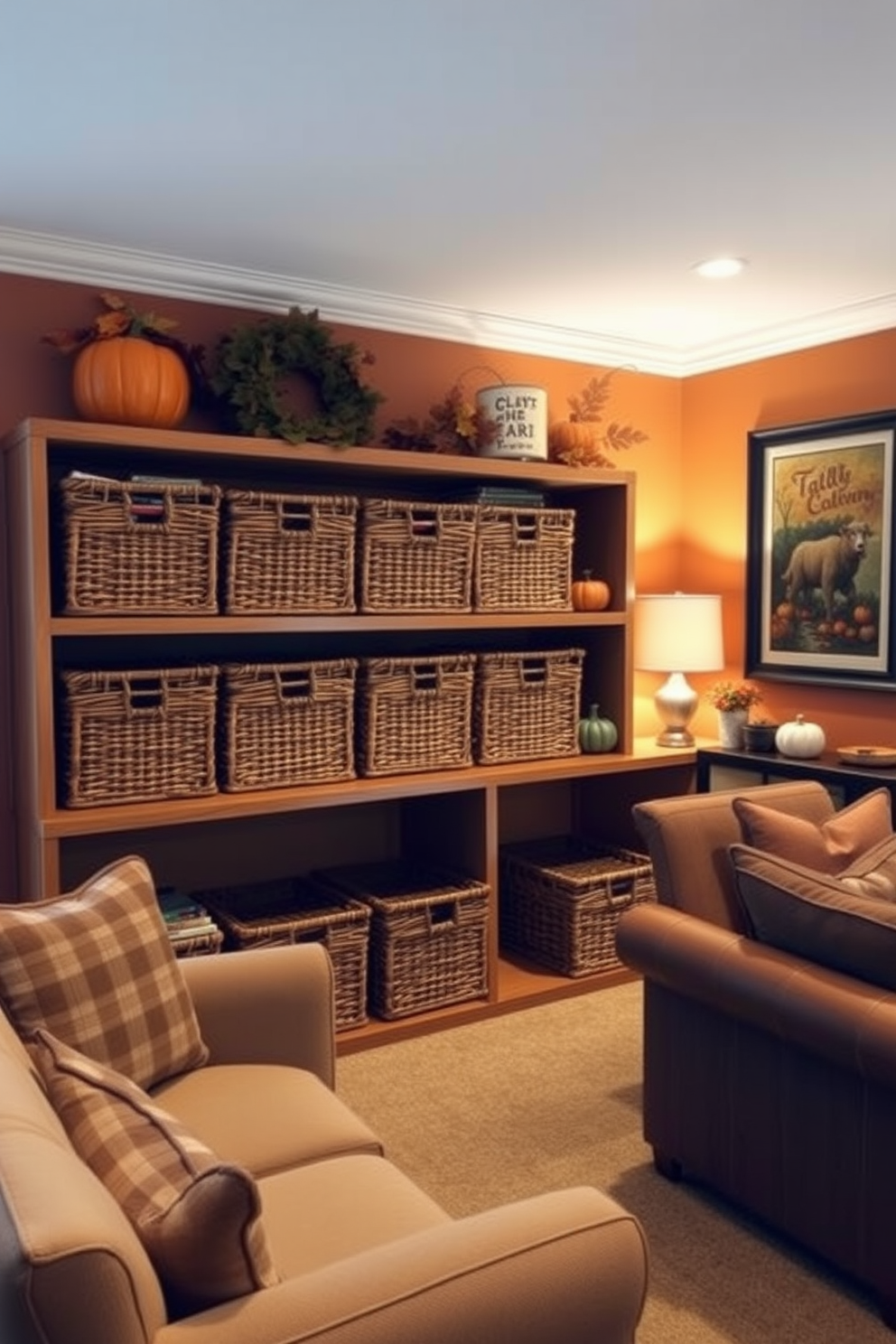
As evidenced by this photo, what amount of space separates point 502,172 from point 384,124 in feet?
1.23

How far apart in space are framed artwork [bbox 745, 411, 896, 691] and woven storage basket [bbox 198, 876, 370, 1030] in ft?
6.27

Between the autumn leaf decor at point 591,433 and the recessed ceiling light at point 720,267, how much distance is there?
690 millimetres

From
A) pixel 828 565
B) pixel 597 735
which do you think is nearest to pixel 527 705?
pixel 597 735

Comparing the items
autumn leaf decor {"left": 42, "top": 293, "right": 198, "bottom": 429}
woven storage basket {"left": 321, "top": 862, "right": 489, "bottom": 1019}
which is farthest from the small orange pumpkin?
autumn leaf decor {"left": 42, "top": 293, "right": 198, "bottom": 429}

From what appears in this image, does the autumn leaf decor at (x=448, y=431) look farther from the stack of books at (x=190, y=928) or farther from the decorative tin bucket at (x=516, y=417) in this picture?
the stack of books at (x=190, y=928)

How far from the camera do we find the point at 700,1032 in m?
2.45

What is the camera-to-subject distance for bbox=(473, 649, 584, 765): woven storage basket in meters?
3.69

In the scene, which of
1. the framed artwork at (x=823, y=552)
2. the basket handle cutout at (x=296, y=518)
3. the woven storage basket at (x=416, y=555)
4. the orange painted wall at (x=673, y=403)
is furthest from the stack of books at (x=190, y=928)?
the framed artwork at (x=823, y=552)

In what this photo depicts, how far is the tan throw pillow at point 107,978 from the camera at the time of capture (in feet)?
6.05

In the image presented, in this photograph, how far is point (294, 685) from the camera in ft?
10.8

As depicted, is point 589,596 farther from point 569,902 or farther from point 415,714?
point 569,902

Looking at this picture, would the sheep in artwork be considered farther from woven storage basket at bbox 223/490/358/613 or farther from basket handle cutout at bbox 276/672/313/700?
basket handle cutout at bbox 276/672/313/700

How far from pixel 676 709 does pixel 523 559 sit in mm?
934

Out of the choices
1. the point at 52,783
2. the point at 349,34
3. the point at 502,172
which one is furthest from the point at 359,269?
the point at 52,783
